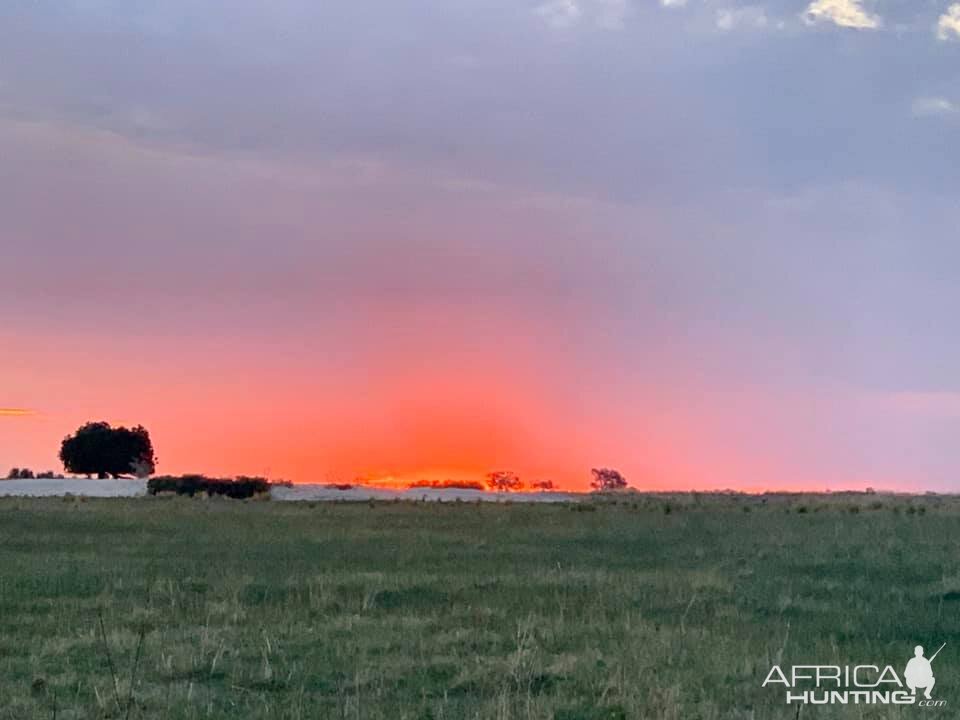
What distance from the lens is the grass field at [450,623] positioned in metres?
10.4

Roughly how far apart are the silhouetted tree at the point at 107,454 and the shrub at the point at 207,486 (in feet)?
84.9

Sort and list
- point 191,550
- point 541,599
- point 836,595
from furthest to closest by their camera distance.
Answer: point 191,550
point 836,595
point 541,599

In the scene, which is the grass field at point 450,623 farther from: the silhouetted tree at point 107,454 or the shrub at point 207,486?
the silhouetted tree at point 107,454

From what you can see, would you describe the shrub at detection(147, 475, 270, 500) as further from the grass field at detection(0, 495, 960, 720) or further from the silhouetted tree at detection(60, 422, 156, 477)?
the grass field at detection(0, 495, 960, 720)

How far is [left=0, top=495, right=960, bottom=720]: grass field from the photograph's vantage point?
10422 mm

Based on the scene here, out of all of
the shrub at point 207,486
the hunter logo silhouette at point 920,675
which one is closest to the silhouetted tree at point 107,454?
the shrub at point 207,486

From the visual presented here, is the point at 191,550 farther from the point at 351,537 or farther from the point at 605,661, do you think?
the point at 605,661

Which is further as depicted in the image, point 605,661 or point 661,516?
point 661,516

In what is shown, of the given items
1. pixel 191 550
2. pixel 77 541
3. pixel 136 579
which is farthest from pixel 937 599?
pixel 77 541

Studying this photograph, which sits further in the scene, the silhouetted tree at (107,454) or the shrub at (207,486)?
the silhouetted tree at (107,454)

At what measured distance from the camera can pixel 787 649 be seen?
13234 millimetres

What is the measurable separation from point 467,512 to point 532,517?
433 cm

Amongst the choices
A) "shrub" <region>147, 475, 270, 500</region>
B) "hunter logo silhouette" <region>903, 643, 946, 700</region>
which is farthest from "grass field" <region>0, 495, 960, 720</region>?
"shrub" <region>147, 475, 270, 500</region>

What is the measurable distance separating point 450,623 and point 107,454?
9665cm
